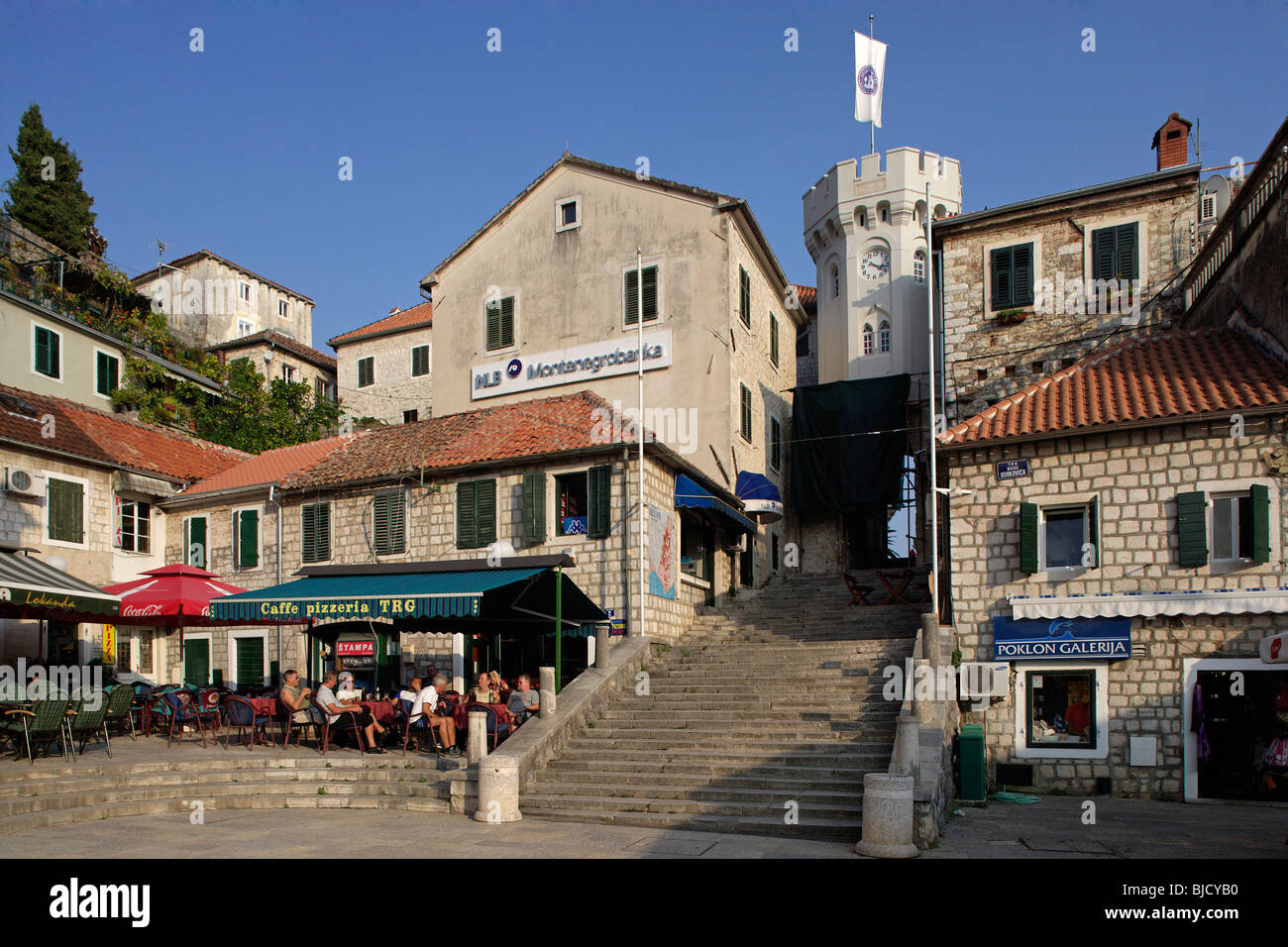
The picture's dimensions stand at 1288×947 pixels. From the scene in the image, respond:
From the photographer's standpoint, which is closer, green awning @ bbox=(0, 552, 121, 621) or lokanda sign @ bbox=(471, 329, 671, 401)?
green awning @ bbox=(0, 552, 121, 621)

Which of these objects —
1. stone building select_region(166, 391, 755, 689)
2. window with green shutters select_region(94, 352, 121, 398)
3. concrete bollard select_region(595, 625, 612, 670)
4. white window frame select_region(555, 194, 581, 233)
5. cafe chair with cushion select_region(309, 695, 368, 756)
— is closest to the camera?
cafe chair with cushion select_region(309, 695, 368, 756)

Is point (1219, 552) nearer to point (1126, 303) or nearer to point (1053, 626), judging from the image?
point (1053, 626)

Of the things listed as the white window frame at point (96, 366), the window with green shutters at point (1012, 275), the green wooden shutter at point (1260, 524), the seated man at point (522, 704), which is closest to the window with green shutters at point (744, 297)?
the window with green shutters at point (1012, 275)

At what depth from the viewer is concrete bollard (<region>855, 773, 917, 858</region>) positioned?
9.91m

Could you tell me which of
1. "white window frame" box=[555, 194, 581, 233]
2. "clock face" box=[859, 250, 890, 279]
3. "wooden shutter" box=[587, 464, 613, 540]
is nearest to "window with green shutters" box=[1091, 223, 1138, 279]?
"clock face" box=[859, 250, 890, 279]

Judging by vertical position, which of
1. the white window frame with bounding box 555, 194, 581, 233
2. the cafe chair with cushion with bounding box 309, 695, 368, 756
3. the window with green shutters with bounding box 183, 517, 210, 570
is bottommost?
the cafe chair with cushion with bounding box 309, 695, 368, 756

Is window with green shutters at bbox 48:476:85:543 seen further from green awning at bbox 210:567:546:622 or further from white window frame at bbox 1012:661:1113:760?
white window frame at bbox 1012:661:1113:760

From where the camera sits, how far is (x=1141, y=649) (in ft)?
50.3

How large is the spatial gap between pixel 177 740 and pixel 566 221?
1497 cm

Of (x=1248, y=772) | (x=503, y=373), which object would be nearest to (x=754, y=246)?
(x=503, y=373)

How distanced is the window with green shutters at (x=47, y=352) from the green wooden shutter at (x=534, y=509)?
14.1 m

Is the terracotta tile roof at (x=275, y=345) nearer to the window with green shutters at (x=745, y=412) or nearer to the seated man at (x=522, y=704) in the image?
the window with green shutters at (x=745, y=412)

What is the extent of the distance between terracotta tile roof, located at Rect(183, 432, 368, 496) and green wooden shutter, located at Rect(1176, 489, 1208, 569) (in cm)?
Result: 1857
